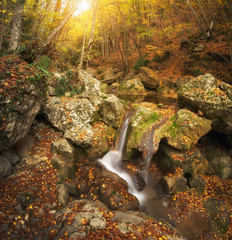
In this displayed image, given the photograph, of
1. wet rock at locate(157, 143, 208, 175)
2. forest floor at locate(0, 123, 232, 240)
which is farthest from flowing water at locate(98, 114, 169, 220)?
wet rock at locate(157, 143, 208, 175)

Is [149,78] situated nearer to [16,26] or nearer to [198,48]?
[198,48]

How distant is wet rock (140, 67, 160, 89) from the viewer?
648 inches

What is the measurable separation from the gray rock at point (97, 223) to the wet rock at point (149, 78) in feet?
50.0

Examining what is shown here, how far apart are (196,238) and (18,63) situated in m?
9.44

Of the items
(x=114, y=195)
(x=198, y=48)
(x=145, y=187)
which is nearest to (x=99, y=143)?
(x=114, y=195)

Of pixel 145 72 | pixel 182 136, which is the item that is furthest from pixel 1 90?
pixel 145 72

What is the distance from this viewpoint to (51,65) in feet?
33.9

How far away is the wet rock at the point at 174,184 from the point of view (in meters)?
6.38

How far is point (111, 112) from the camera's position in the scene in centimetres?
856

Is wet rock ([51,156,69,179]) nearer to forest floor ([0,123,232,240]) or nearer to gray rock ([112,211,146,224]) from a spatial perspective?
forest floor ([0,123,232,240])

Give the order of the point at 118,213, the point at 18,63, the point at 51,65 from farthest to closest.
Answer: the point at 51,65, the point at 18,63, the point at 118,213

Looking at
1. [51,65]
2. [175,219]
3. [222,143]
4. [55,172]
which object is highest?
[51,65]

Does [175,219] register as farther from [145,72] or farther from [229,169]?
[145,72]

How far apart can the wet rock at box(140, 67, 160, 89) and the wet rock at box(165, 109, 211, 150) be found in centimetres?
977
